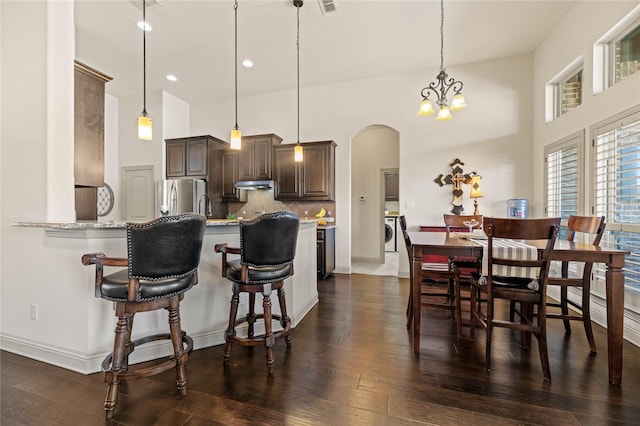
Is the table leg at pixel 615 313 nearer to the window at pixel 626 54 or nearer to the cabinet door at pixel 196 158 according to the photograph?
the window at pixel 626 54

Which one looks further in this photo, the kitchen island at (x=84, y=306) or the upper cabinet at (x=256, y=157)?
the upper cabinet at (x=256, y=157)

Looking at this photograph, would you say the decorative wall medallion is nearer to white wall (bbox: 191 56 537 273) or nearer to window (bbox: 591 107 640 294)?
white wall (bbox: 191 56 537 273)

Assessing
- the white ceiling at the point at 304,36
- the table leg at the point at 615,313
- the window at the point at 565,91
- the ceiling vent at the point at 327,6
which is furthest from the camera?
the window at the point at 565,91

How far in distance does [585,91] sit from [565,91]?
718 mm

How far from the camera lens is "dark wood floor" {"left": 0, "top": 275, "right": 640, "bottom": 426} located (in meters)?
1.43

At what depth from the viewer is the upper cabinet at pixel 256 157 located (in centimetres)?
486

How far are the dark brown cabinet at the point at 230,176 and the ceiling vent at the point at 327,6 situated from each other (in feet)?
9.53

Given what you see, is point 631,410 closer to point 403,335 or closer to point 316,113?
point 403,335

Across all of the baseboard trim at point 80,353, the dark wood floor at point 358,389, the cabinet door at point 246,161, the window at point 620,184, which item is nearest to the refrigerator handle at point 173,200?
the cabinet door at point 246,161

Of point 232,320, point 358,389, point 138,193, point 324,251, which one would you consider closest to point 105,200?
point 138,193

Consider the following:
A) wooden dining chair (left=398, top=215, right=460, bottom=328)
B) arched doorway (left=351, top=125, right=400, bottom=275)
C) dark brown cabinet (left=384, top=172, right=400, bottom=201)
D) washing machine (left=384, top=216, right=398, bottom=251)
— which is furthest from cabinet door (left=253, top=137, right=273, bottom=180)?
dark brown cabinet (left=384, top=172, right=400, bottom=201)

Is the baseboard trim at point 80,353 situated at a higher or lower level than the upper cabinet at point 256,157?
lower

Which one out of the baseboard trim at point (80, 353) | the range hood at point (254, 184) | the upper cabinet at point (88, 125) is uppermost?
the upper cabinet at point (88, 125)

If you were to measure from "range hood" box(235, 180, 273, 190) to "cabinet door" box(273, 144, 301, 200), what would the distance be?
0.16 meters
